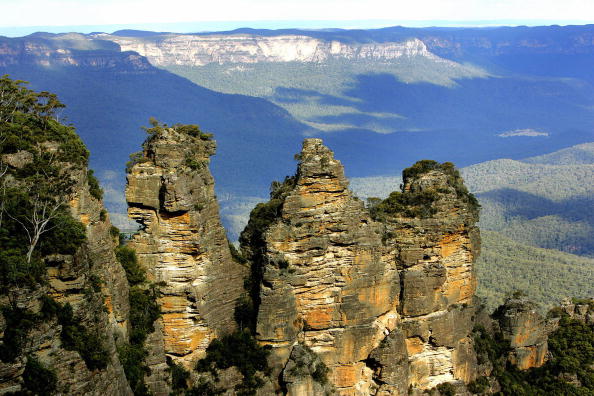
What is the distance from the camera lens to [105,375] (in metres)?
24.0

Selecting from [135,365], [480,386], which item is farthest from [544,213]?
[135,365]

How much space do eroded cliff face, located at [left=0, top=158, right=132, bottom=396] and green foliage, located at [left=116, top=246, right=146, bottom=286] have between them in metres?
1.89

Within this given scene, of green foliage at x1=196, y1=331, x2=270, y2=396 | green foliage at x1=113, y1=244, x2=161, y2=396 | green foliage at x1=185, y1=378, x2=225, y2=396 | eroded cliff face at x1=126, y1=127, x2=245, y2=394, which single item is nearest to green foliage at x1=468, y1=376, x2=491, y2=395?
green foliage at x1=196, y1=331, x2=270, y2=396

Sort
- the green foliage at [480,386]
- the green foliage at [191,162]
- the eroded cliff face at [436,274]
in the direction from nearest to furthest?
1. the green foliage at [191,162]
2. the eroded cliff face at [436,274]
3. the green foliage at [480,386]

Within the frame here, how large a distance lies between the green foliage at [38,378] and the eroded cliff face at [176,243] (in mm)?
9507

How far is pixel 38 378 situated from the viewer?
837 inches

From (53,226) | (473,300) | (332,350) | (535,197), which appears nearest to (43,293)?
(53,226)

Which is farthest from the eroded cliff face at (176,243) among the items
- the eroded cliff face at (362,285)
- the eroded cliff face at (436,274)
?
the eroded cliff face at (436,274)

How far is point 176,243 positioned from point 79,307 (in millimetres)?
8709

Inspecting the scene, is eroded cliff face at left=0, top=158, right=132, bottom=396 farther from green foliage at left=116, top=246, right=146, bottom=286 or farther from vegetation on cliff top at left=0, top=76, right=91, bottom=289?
green foliage at left=116, top=246, right=146, bottom=286

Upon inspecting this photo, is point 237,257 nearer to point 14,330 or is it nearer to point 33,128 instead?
point 33,128

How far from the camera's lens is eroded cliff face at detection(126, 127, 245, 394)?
1238 inches

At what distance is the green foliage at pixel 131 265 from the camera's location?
103 ft

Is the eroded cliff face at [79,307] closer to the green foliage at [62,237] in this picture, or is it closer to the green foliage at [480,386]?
the green foliage at [62,237]
